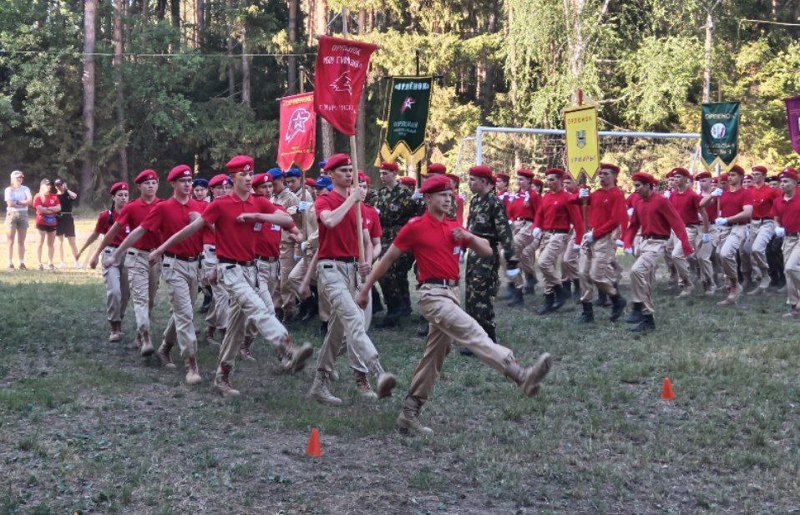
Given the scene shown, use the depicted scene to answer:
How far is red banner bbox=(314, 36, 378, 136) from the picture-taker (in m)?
9.65

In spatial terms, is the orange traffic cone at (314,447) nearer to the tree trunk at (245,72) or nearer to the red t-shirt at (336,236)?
the red t-shirt at (336,236)

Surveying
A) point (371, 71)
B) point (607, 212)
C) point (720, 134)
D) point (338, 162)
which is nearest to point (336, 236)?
point (338, 162)

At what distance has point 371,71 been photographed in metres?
40.5

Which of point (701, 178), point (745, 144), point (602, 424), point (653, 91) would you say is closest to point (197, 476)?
point (602, 424)

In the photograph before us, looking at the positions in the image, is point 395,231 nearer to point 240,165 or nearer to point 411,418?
point 240,165

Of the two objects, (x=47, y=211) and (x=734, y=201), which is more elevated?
(x=734, y=201)

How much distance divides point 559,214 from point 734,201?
148 inches

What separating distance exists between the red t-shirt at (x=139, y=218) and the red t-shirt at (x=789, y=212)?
9883mm

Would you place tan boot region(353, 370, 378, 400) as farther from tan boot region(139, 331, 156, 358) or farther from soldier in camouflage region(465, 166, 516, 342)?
tan boot region(139, 331, 156, 358)

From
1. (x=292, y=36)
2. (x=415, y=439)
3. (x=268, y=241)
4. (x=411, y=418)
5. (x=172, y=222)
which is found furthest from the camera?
(x=292, y=36)

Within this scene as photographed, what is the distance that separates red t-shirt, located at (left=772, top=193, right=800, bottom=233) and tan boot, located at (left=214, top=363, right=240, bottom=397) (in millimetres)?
9969

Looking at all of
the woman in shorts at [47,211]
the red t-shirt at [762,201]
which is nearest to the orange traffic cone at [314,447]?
the red t-shirt at [762,201]

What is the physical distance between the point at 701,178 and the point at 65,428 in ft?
43.1

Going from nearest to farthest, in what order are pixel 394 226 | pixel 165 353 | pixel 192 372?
pixel 192 372 < pixel 165 353 < pixel 394 226
